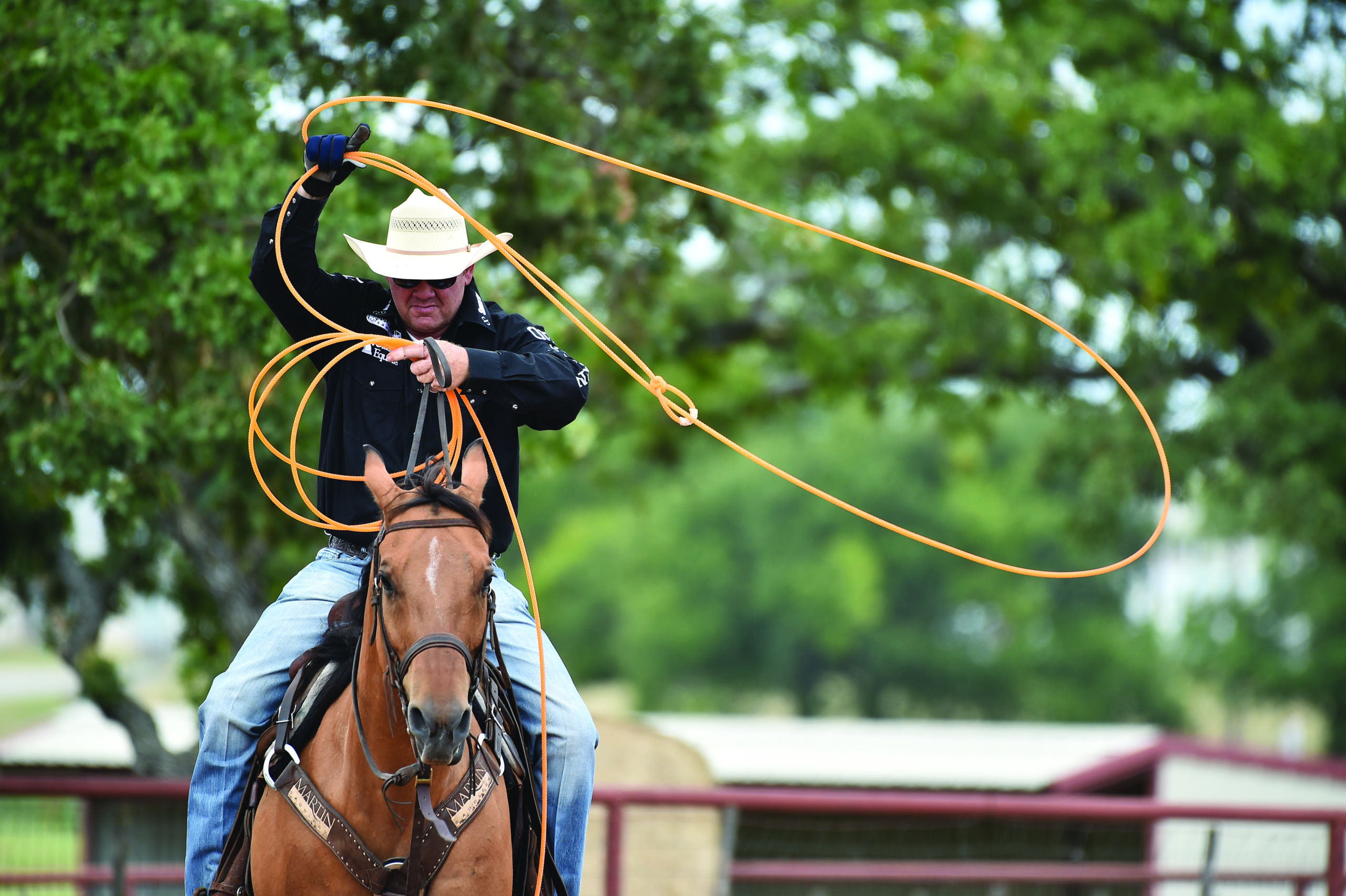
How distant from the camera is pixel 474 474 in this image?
11.7 ft

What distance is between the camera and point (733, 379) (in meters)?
16.2

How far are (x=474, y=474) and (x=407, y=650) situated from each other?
0.60 metres

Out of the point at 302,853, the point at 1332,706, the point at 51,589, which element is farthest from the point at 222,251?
the point at 1332,706

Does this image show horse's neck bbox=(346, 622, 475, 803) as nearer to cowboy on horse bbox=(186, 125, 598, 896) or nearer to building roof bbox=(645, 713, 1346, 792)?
cowboy on horse bbox=(186, 125, 598, 896)

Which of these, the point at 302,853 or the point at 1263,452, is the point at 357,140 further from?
the point at 1263,452

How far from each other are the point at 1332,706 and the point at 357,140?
44417mm

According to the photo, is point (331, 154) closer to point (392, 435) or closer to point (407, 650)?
point (392, 435)

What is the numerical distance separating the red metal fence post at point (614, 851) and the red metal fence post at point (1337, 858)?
170 inches

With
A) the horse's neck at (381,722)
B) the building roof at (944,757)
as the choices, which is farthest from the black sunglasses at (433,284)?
the building roof at (944,757)

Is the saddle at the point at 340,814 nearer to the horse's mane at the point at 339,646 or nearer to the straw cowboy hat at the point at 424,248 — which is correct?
the horse's mane at the point at 339,646

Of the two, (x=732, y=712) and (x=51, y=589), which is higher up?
(x=51, y=589)

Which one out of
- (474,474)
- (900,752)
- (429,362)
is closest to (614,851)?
(474,474)

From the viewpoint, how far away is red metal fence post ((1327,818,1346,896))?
7.69 m

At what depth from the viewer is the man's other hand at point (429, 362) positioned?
144 inches
